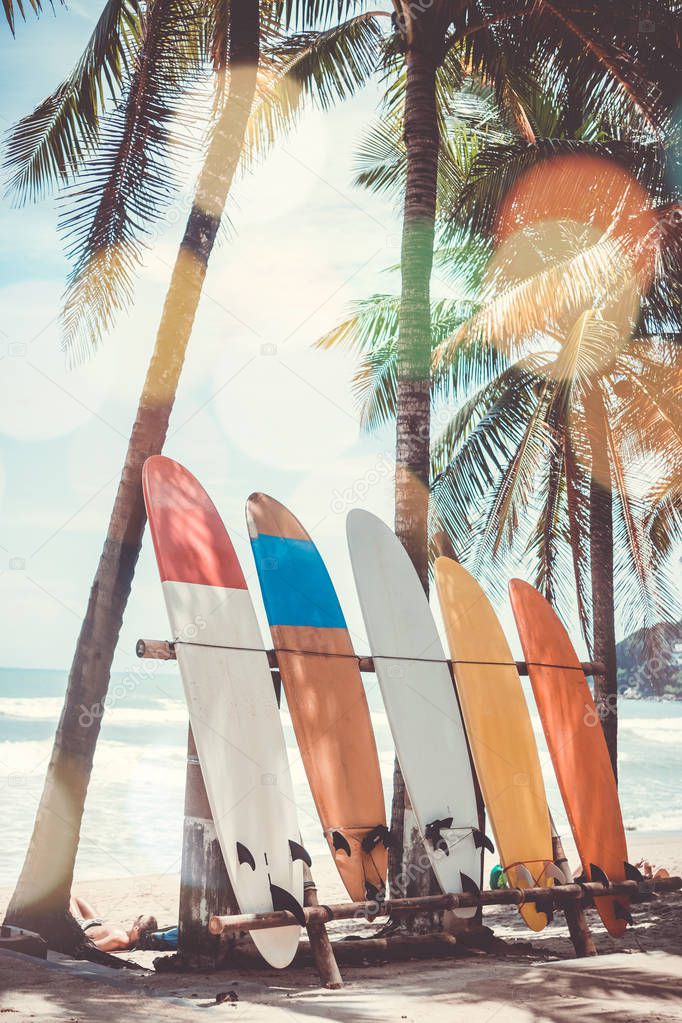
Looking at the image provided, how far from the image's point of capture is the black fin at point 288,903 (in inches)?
155

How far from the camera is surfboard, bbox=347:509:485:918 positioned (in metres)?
4.70

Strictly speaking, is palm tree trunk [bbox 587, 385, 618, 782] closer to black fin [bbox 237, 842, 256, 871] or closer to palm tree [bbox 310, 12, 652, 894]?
palm tree [bbox 310, 12, 652, 894]

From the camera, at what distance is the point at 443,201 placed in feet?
31.8

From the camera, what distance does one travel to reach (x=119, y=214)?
20.1 ft

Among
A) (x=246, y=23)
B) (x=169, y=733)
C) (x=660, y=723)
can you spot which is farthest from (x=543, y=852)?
(x=660, y=723)

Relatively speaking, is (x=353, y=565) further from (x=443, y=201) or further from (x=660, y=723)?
(x=660, y=723)

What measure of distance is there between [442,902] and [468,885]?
238 millimetres

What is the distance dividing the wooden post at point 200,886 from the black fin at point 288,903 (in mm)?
396

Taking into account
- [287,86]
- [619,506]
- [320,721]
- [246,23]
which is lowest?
[320,721]

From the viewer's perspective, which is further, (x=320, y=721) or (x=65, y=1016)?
(x=320, y=721)

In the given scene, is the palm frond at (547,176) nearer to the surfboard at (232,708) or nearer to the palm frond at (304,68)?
the palm frond at (304,68)

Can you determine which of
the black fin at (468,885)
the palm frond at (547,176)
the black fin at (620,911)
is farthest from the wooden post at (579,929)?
the palm frond at (547,176)

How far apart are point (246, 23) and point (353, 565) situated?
4277 millimetres

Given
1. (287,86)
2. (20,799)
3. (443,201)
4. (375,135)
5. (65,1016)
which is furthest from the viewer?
(20,799)
